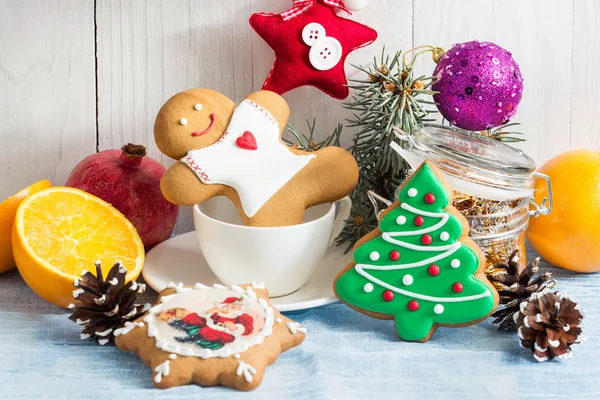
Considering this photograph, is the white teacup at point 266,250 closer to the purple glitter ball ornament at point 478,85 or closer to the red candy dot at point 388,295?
the red candy dot at point 388,295

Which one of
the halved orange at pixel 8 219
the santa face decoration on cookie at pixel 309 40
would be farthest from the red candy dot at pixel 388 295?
the halved orange at pixel 8 219

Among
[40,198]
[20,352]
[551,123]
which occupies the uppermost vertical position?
[551,123]

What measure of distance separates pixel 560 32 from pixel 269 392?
81 centimetres

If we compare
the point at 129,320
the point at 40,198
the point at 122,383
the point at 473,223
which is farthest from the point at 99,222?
the point at 473,223

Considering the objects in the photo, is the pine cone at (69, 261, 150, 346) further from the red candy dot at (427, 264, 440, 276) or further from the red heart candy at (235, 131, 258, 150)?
the red candy dot at (427, 264, 440, 276)

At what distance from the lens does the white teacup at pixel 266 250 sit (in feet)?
3.03

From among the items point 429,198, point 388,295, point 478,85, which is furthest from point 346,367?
point 478,85

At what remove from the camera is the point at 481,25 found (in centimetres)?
117

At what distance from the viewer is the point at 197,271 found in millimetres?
1064

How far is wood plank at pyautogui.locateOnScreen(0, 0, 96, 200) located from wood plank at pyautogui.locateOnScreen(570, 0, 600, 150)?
813 mm

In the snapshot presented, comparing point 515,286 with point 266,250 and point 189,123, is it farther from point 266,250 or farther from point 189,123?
point 189,123

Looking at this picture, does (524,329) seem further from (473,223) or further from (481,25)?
(481,25)

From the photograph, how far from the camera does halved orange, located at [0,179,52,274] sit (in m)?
1.02

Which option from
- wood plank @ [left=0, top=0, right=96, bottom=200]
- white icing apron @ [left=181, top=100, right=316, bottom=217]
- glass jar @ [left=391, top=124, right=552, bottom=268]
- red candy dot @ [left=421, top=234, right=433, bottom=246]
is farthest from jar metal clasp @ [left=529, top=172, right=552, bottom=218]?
wood plank @ [left=0, top=0, right=96, bottom=200]
